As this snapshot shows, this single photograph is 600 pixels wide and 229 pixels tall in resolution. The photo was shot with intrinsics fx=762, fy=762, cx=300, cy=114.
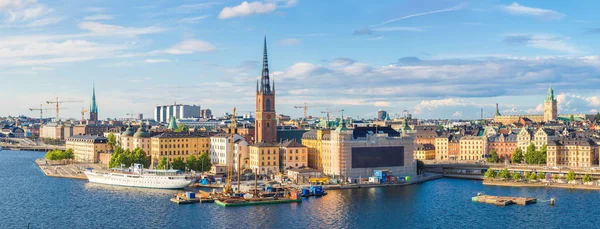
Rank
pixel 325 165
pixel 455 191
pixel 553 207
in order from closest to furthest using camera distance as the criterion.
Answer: pixel 553 207
pixel 455 191
pixel 325 165

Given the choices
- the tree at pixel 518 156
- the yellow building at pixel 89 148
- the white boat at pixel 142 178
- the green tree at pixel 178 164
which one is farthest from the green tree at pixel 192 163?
the tree at pixel 518 156

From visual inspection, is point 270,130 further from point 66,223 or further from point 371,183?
point 66,223

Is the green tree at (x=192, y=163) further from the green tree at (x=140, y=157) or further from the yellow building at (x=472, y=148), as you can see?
the yellow building at (x=472, y=148)

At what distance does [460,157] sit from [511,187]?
37279 millimetres

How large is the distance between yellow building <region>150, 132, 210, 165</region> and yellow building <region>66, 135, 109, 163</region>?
18624mm

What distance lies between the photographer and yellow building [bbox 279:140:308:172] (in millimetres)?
91000

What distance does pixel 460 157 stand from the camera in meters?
119

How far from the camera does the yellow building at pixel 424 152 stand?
4675 inches

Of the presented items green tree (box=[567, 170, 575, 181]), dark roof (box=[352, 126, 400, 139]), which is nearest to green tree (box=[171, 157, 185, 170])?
dark roof (box=[352, 126, 400, 139])

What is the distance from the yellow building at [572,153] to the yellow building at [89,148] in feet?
213

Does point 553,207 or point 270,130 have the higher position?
point 270,130

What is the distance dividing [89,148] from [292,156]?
42.5 metres

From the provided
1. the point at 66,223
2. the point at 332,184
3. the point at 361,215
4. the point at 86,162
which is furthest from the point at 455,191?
the point at 86,162

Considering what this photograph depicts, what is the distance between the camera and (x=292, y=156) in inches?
3590
